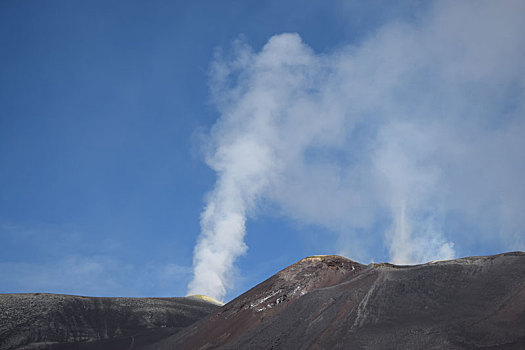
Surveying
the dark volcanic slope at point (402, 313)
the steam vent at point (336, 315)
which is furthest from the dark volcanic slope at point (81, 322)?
the dark volcanic slope at point (402, 313)

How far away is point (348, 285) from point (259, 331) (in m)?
6.57

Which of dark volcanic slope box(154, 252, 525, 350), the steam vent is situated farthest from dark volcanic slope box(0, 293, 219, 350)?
dark volcanic slope box(154, 252, 525, 350)

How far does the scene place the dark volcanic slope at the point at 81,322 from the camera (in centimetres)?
3988

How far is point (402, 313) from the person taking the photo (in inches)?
842

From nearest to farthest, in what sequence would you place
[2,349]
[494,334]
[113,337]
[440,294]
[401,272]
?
[494,334] → [440,294] → [401,272] → [2,349] → [113,337]

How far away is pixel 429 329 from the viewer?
1911 centimetres

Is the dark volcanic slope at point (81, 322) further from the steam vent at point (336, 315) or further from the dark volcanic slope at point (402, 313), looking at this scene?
the dark volcanic slope at point (402, 313)

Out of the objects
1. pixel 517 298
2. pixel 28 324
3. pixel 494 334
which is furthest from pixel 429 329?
pixel 28 324

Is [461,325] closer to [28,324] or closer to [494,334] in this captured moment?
[494,334]

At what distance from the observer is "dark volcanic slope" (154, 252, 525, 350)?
18.2 metres

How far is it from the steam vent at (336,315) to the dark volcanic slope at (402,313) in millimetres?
48

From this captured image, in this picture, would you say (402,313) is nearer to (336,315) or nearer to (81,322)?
(336,315)

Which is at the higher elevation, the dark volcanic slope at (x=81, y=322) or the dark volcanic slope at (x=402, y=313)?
the dark volcanic slope at (x=81, y=322)

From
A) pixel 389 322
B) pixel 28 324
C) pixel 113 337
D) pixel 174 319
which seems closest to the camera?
pixel 389 322
